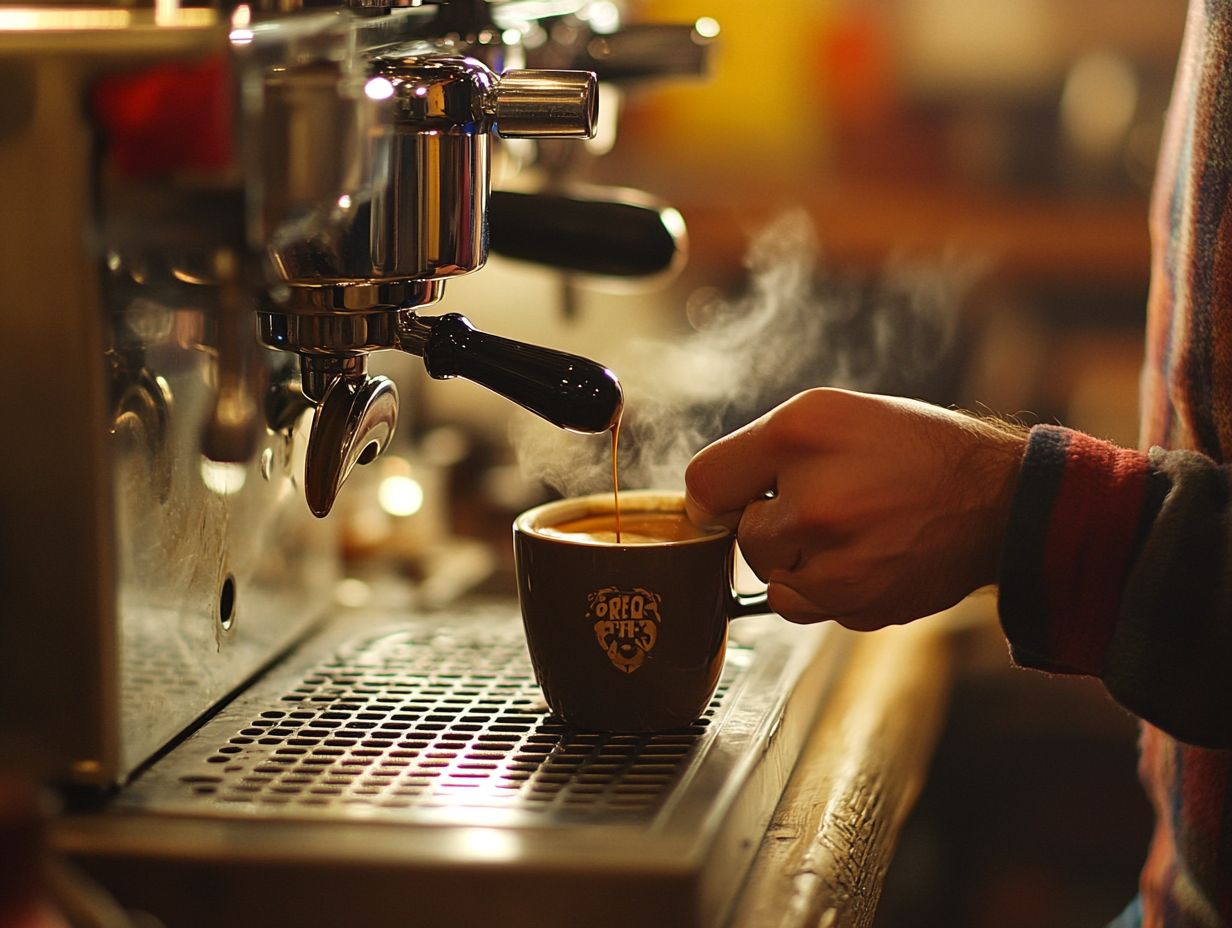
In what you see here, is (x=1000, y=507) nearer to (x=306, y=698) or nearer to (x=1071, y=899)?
(x=306, y=698)

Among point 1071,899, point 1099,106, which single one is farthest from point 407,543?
point 1099,106

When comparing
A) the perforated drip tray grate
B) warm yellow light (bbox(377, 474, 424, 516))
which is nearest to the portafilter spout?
the perforated drip tray grate

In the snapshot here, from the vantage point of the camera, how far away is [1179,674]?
572 mm

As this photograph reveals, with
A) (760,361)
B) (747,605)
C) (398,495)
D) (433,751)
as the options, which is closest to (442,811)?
(433,751)

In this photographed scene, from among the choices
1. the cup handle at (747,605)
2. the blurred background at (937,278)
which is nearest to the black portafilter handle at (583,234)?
the cup handle at (747,605)

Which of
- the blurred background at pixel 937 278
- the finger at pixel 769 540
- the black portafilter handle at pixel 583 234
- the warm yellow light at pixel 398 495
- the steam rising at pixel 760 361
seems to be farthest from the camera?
the blurred background at pixel 937 278

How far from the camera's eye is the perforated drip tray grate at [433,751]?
0.56m

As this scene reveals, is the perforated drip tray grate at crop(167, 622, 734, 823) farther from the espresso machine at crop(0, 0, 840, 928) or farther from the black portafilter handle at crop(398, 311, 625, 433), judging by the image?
the black portafilter handle at crop(398, 311, 625, 433)

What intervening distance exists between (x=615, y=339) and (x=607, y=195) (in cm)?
111

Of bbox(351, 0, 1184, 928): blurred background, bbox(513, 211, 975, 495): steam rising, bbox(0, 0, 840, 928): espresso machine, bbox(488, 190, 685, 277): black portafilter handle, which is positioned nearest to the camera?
bbox(0, 0, 840, 928): espresso machine

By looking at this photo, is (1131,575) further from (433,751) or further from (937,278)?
(937,278)

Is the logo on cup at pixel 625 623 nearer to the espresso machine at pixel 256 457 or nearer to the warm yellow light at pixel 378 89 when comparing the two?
the espresso machine at pixel 256 457

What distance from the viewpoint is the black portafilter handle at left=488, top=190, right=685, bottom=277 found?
73 centimetres

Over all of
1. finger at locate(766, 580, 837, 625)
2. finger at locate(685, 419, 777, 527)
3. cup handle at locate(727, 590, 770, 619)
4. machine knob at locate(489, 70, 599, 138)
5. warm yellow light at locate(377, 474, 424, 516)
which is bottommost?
warm yellow light at locate(377, 474, 424, 516)
